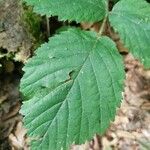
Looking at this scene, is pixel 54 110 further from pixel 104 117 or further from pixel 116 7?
pixel 116 7

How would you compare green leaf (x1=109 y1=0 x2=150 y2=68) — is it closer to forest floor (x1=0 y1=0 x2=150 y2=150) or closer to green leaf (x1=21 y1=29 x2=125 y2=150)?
green leaf (x1=21 y1=29 x2=125 y2=150)

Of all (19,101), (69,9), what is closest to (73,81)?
(69,9)

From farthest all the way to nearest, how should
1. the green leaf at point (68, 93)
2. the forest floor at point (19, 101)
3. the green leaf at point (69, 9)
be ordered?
the forest floor at point (19, 101)
the green leaf at point (69, 9)
the green leaf at point (68, 93)

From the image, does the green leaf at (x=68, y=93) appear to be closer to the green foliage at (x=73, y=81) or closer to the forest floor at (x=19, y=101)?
the green foliage at (x=73, y=81)

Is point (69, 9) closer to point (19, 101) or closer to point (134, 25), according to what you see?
point (134, 25)

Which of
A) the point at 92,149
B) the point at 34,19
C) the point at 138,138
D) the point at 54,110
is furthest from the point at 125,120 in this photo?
the point at 54,110

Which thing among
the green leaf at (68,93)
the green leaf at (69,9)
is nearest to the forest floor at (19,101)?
the green leaf at (69,9)
